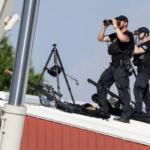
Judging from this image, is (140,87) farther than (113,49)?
Yes

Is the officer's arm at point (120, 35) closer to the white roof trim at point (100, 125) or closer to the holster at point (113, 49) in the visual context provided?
the holster at point (113, 49)

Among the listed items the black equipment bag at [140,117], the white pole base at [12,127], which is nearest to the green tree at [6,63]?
the black equipment bag at [140,117]

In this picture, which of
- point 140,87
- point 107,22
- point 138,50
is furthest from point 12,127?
point 140,87

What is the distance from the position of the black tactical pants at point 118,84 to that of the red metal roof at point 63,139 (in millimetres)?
840

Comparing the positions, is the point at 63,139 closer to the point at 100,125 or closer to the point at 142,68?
the point at 100,125

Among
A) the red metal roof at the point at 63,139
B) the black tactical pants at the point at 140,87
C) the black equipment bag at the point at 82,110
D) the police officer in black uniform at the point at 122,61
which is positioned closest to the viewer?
the red metal roof at the point at 63,139

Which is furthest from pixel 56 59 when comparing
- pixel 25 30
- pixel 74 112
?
pixel 25 30

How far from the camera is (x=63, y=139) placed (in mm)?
8281

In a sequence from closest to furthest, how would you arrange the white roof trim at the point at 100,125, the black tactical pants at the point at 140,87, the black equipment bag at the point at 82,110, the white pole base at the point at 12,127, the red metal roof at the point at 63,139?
1. the white pole base at the point at 12,127
2. the white roof trim at the point at 100,125
3. the red metal roof at the point at 63,139
4. the black equipment bag at the point at 82,110
5. the black tactical pants at the point at 140,87

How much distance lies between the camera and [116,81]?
338 inches

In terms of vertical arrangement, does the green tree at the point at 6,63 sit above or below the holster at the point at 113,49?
above

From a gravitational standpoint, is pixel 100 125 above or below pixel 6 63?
below

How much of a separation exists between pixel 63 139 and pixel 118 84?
4.42ft

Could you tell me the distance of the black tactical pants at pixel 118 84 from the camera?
336 inches
